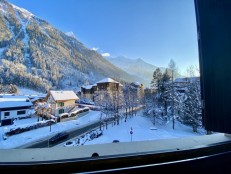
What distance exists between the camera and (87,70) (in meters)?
2.00

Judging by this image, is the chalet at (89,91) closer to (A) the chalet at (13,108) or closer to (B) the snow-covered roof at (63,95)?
(B) the snow-covered roof at (63,95)

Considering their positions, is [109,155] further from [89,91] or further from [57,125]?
[89,91]

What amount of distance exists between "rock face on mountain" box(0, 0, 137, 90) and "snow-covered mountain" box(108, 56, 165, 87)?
0.11m

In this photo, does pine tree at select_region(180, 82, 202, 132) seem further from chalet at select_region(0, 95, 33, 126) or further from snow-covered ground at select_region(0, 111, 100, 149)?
chalet at select_region(0, 95, 33, 126)

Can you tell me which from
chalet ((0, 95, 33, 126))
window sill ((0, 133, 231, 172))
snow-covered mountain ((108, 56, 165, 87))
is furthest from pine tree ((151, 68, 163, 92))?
window sill ((0, 133, 231, 172))

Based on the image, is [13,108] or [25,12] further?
[25,12]

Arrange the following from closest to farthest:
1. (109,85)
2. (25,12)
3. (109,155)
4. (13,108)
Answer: (109,155)
(13,108)
(25,12)
(109,85)

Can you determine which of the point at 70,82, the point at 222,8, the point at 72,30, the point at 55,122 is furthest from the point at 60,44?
the point at 222,8

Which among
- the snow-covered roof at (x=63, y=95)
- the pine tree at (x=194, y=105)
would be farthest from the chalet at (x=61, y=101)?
the pine tree at (x=194, y=105)

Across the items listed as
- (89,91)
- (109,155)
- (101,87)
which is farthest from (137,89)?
(109,155)

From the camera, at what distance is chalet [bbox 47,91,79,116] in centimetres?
157

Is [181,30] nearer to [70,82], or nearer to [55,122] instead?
[70,82]

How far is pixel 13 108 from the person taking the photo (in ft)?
4.04

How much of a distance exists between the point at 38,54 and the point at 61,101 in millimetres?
467
